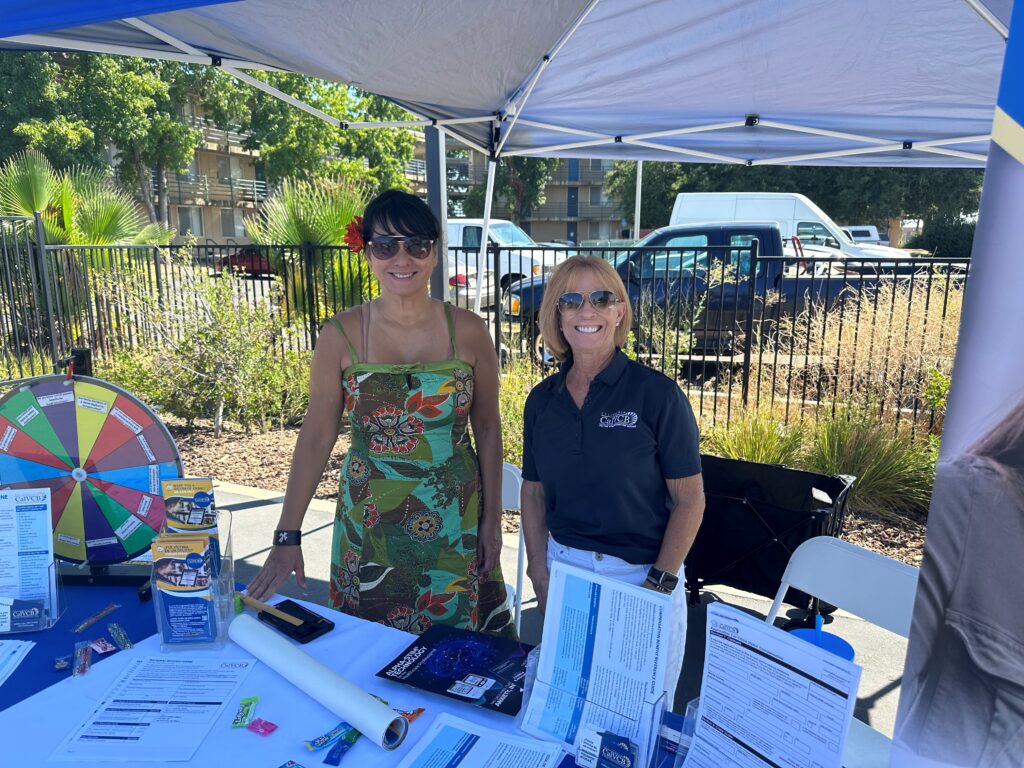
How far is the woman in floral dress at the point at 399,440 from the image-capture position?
1.98 meters

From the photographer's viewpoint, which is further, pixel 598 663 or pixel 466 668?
pixel 466 668

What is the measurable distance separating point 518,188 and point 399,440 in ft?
131

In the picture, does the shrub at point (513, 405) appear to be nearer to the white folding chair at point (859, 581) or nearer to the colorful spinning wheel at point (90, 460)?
the white folding chair at point (859, 581)

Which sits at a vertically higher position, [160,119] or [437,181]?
[160,119]

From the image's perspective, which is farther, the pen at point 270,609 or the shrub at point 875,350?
the shrub at point 875,350

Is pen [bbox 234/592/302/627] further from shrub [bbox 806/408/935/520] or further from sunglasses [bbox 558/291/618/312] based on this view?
shrub [bbox 806/408/935/520]

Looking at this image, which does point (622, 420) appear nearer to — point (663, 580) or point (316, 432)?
point (663, 580)

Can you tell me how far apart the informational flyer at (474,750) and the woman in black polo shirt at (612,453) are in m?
0.59

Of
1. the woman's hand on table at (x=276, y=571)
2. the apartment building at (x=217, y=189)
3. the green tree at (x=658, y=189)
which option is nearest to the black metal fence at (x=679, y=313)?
the woman's hand on table at (x=276, y=571)

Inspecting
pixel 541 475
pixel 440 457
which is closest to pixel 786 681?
pixel 541 475

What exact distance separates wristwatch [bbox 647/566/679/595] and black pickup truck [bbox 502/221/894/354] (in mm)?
2573

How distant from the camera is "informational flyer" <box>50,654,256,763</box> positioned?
1.25 m

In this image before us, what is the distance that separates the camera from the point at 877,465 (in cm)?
471

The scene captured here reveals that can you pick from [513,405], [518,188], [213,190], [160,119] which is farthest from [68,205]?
[518,188]
